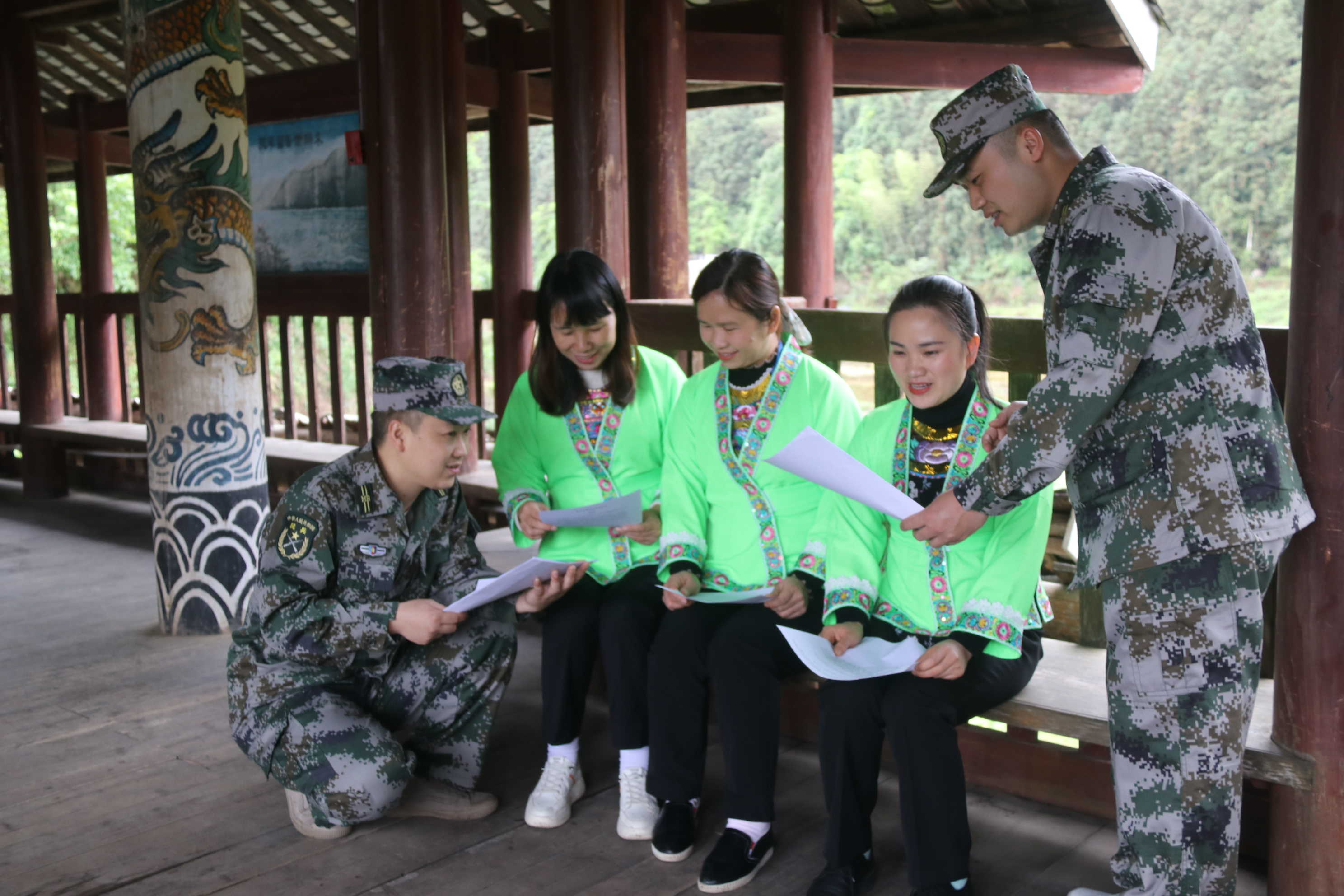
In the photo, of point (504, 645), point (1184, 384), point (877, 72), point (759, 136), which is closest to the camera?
point (1184, 384)

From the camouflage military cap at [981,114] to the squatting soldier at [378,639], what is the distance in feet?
3.77

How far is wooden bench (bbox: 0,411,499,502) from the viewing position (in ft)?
17.1

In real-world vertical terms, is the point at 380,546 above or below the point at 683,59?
below

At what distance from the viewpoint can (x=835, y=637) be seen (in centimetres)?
240

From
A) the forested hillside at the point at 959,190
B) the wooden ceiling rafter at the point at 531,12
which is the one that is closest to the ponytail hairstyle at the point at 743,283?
the wooden ceiling rafter at the point at 531,12

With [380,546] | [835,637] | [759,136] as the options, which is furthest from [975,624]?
[759,136]

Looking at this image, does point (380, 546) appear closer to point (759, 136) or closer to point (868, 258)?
point (868, 258)

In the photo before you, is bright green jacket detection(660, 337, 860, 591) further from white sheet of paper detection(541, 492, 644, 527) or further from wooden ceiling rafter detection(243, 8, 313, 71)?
wooden ceiling rafter detection(243, 8, 313, 71)

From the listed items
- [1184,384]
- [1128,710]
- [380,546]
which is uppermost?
[1184,384]

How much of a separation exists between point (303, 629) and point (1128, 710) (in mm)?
1688

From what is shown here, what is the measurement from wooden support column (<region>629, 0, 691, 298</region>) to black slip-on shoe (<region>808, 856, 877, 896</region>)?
286 cm

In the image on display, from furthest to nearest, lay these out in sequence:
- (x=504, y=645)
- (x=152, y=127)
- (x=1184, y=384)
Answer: (x=152, y=127), (x=504, y=645), (x=1184, y=384)

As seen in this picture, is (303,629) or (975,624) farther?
(303,629)

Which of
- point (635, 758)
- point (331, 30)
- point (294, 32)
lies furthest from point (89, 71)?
point (635, 758)
